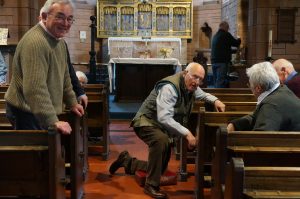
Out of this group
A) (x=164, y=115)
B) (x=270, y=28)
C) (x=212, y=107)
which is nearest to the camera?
(x=164, y=115)

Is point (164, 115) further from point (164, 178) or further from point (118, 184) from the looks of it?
point (118, 184)

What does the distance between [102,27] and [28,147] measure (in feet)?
37.5

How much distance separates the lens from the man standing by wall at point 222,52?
880 cm

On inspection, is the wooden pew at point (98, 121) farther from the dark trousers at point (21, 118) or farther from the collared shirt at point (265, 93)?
the collared shirt at point (265, 93)

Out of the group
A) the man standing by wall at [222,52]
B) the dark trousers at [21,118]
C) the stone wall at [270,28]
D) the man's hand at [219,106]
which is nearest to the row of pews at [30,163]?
the dark trousers at [21,118]

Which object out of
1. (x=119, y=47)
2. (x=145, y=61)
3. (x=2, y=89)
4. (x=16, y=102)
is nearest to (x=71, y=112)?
(x=16, y=102)

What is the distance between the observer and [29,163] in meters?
2.38

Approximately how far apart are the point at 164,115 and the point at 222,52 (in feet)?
17.6

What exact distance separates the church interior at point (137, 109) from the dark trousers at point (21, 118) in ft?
1.46

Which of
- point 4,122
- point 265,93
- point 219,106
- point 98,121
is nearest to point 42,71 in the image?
point 4,122

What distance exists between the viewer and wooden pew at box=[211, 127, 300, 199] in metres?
2.56

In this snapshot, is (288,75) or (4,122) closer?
(4,122)

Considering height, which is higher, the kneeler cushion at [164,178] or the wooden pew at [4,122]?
the wooden pew at [4,122]

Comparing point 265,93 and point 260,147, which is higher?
point 265,93
